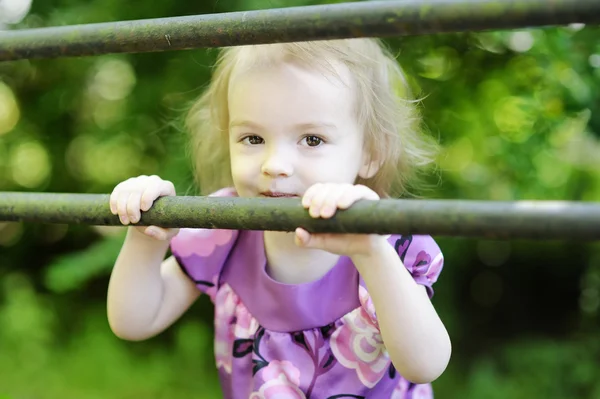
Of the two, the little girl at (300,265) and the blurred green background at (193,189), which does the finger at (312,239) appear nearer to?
the little girl at (300,265)

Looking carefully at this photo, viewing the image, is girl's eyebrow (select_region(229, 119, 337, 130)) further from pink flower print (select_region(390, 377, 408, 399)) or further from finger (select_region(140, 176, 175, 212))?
pink flower print (select_region(390, 377, 408, 399))

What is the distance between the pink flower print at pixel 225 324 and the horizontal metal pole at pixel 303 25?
617mm

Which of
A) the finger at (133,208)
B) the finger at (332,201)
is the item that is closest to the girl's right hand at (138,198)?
the finger at (133,208)

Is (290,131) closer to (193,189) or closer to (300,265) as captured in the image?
(300,265)

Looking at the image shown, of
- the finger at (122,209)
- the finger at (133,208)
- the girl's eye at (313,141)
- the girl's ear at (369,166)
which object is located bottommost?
the girl's ear at (369,166)

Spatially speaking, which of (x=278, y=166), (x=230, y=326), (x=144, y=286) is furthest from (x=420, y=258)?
(x=144, y=286)

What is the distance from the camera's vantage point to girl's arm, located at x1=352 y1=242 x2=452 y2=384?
3.46ft

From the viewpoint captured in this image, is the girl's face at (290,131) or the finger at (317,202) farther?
the girl's face at (290,131)

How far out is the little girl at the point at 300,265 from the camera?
1146 millimetres

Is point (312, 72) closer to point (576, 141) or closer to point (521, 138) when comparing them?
point (521, 138)

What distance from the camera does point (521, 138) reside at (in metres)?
2.10

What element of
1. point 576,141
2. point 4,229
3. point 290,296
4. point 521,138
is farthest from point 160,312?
point 576,141

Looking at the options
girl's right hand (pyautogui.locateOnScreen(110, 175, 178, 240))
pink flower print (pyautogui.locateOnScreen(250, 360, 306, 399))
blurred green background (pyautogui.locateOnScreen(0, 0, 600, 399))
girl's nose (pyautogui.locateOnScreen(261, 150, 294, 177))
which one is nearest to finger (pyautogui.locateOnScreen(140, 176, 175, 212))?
girl's right hand (pyautogui.locateOnScreen(110, 175, 178, 240))

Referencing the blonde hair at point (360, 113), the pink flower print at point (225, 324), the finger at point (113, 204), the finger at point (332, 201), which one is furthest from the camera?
the pink flower print at point (225, 324)
